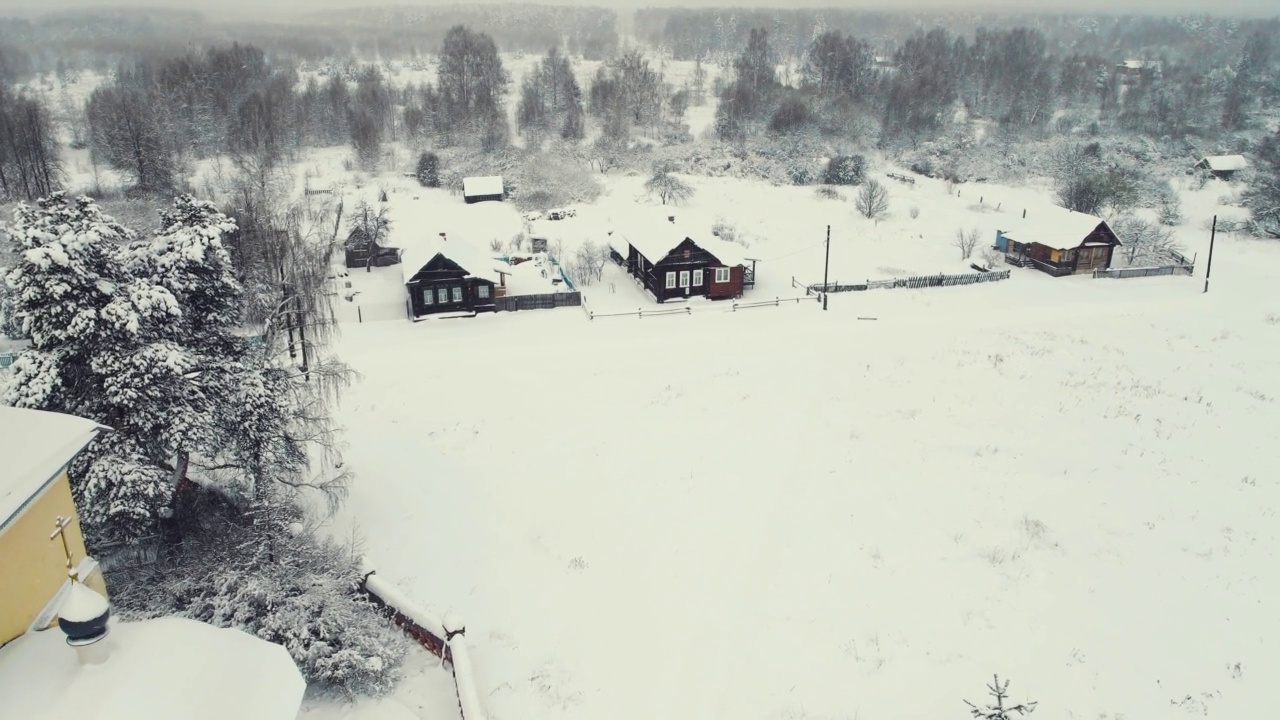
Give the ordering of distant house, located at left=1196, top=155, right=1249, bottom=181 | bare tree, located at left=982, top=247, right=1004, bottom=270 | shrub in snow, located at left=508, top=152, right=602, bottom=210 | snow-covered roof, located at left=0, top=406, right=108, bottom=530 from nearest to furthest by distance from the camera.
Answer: snow-covered roof, located at left=0, top=406, right=108, bottom=530 → bare tree, located at left=982, top=247, right=1004, bottom=270 → shrub in snow, located at left=508, top=152, right=602, bottom=210 → distant house, located at left=1196, top=155, right=1249, bottom=181

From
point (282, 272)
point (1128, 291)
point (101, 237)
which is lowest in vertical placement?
point (1128, 291)

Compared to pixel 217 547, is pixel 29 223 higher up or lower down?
higher up

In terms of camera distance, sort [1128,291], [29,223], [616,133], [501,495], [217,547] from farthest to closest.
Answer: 1. [616,133]
2. [1128,291]
3. [501,495]
4. [217,547]
5. [29,223]

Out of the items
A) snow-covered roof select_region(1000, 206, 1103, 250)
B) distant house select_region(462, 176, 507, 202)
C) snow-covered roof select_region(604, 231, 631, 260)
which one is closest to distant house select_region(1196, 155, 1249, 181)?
snow-covered roof select_region(1000, 206, 1103, 250)

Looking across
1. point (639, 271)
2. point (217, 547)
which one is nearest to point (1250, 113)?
point (639, 271)

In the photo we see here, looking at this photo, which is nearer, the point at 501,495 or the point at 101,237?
the point at 101,237

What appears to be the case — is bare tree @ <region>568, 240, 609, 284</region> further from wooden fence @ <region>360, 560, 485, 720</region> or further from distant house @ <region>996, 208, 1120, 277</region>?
wooden fence @ <region>360, 560, 485, 720</region>

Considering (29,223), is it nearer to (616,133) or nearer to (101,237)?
(101,237)

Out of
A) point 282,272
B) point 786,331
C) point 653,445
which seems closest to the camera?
point 653,445
